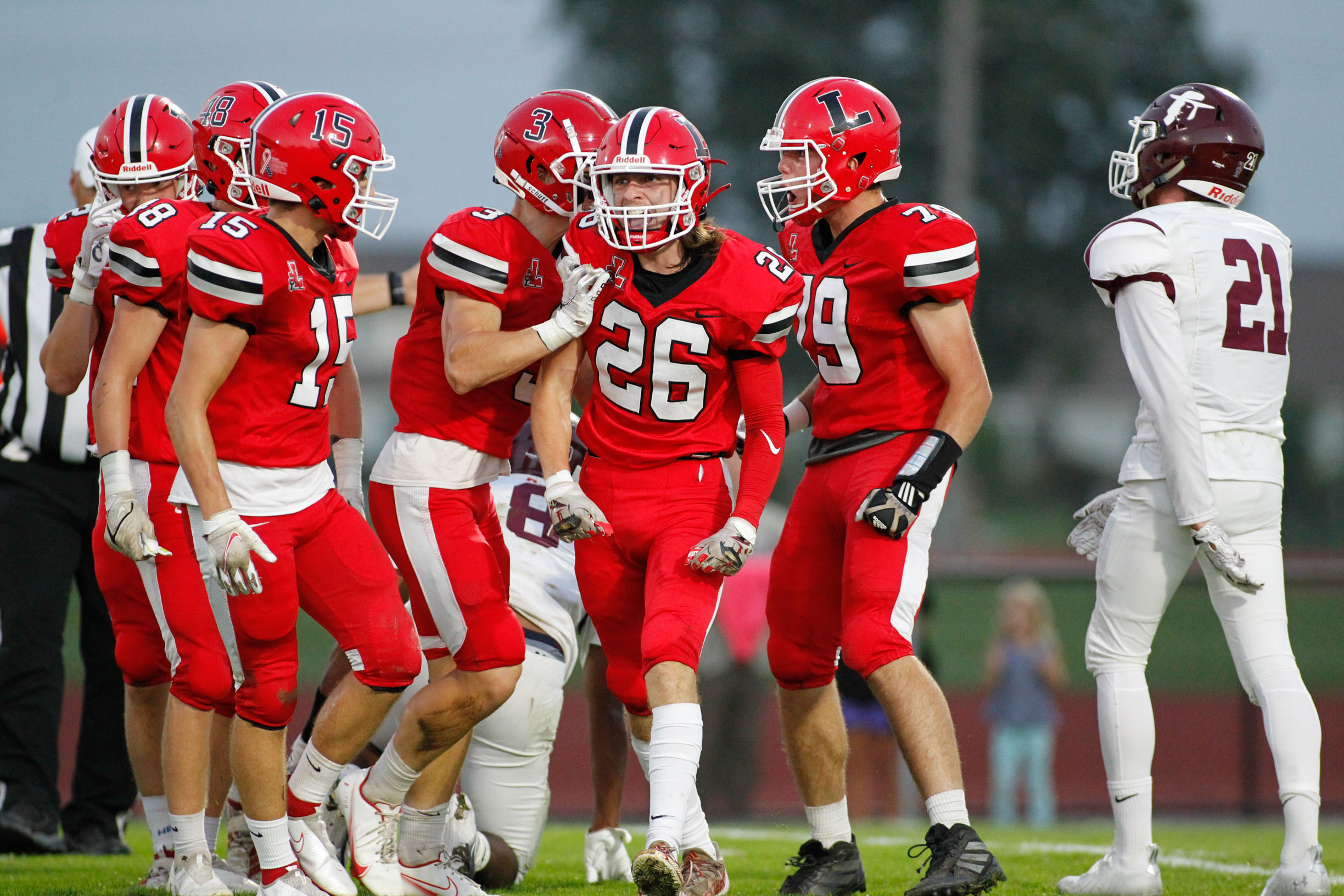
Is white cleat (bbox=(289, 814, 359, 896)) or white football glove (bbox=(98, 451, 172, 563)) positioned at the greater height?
white football glove (bbox=(98, 451, 172, 563))

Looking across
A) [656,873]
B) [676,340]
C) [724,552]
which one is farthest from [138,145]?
[656,873]

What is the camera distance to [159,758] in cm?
411

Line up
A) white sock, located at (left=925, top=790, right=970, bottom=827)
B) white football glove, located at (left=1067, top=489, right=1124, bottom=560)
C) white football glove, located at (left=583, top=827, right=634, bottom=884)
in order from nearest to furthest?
white sock, located at (left=925, top=790, right=970, bottom=827) → white football glove, located at (left=1067, top=489, right=1124, bottom=560) → white football glove, located at (left=583, top=827, right=634, bottom=884)

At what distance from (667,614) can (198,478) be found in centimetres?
114

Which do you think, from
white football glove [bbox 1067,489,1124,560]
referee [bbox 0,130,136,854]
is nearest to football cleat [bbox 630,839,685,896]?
white football glove [bbox 1067,489,1124,560]

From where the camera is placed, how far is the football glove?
3562 mm

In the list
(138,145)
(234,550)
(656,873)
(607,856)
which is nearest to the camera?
(656,873)

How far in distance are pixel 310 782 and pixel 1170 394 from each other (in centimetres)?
240

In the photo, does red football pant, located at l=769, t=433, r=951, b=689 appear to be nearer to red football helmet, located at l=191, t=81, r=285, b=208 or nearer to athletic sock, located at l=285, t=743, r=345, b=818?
athletic sock, located at l=285, t=743, r=345, b=818

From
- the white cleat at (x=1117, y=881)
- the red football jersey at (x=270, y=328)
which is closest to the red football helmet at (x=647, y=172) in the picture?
the red football jersey at (x=270, y=328)

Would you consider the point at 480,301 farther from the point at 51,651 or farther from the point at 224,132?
the point at 51,651

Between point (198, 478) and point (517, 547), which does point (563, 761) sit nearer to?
point (517, 547)

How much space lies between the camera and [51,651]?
494 cm

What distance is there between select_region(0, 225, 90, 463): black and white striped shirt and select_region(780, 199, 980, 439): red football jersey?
2485 millimetres
